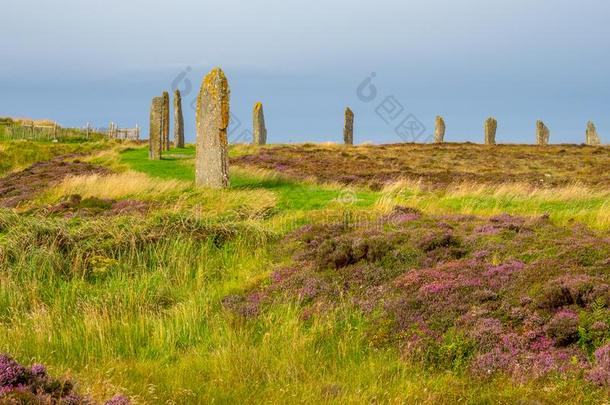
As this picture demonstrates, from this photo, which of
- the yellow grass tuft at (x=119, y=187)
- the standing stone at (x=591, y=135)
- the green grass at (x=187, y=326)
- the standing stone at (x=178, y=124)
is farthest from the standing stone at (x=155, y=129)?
the standing stone at (x=591, y=135)

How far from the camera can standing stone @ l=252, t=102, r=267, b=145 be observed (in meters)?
52.4

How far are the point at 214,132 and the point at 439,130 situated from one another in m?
39.2

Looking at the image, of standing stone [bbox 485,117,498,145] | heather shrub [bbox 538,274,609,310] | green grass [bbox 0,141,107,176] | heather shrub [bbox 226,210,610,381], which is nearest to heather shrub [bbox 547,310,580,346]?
heather shrub [bbox 226,210,610,381]

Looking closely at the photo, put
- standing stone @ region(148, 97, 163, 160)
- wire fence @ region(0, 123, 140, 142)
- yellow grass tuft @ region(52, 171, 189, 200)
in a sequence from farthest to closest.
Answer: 1. wire fence @ region(0, 123, 140, 142)
2. standing stone @ region(148, 97, 163, 160)
3. yellow grass tuft @ region(52, 171, 189, 200)

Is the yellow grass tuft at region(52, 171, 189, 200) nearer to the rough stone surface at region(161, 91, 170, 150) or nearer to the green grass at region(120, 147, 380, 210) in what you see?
the green grass at region(120, 147, 380, 210)

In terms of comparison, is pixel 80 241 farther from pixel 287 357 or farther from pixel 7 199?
pixel 7 199

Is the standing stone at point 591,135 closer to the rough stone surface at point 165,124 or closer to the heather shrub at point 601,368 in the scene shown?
the rough stone surface at point 165,124

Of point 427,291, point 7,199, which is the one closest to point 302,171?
point 7,199

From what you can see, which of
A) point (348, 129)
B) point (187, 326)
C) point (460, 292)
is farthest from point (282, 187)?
point (348, 129)

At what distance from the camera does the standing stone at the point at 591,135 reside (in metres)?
58.7

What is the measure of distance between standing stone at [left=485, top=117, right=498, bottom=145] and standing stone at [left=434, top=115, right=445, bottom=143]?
12.7ft

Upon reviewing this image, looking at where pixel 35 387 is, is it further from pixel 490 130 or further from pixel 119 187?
pixel 490 130

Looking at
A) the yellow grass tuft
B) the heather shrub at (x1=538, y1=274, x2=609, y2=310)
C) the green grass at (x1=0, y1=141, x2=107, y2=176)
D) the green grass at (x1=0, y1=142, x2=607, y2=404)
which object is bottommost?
the green grass at (x1=0, y1=142, x2=607, y2=404)

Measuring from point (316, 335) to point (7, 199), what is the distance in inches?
740
